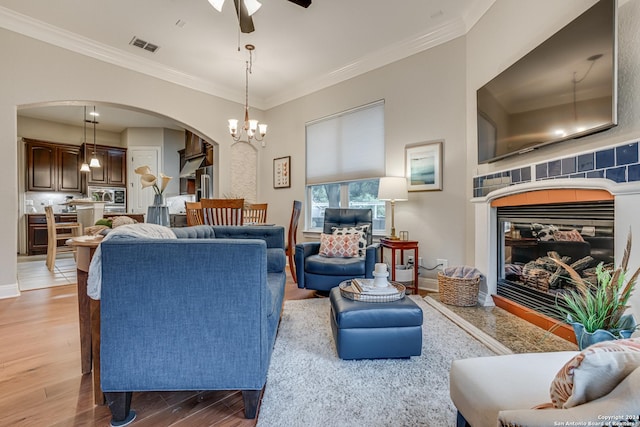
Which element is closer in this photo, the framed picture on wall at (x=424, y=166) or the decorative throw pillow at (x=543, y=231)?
the decorative throw pillow at (x=543, y=231)

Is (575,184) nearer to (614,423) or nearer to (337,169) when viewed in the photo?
(614,423)

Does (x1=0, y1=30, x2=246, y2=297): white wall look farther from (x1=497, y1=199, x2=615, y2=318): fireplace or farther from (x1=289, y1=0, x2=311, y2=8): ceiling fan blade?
(x1=497, y1=199, x2=615, y2=318): fireplace

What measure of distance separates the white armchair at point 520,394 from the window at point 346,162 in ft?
10.4

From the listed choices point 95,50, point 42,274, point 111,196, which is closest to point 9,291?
point 42,274

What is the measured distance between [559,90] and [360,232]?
7.22 ft

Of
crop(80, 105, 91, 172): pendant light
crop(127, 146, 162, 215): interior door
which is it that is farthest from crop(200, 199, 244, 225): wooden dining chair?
crop(80, 105, 91, 172): pendant light

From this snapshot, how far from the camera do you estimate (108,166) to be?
23.5 feet

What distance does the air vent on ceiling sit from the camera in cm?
376

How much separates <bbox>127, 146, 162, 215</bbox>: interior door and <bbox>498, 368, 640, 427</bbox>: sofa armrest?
7.82m

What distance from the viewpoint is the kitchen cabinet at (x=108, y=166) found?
22.9ft

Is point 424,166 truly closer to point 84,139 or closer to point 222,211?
point 222,211

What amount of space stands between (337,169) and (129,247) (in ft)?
11.8

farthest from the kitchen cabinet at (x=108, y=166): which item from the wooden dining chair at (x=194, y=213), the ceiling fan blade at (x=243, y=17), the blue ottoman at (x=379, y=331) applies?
the blue ottoman at (x=379, y=331)

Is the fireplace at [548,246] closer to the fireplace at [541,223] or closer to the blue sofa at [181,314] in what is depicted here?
the fireplace at [541,223]
